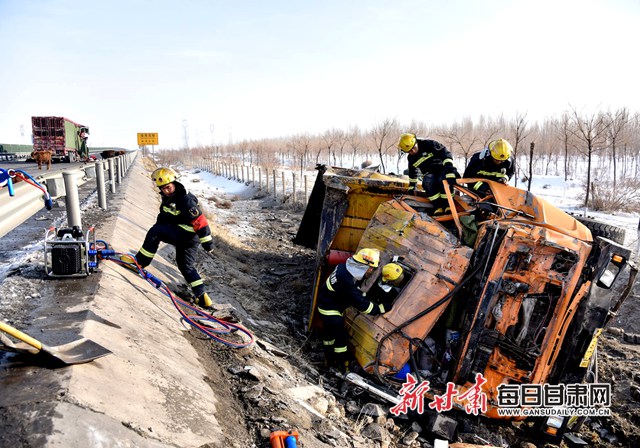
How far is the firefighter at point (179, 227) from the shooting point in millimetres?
4789

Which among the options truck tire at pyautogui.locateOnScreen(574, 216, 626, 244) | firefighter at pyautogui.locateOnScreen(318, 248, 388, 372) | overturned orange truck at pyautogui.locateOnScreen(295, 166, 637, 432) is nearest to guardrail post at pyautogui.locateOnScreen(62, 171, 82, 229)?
firefighter at pyautogui.locateOnScreen(318, 248, 388, 372)

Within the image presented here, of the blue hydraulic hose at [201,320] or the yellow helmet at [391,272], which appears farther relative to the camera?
the yellow helmet at [391,272]

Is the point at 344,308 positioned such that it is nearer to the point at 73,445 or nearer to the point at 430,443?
the point at 430,443

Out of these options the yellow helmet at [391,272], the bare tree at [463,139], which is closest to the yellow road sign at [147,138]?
the bare tree at [463,139]

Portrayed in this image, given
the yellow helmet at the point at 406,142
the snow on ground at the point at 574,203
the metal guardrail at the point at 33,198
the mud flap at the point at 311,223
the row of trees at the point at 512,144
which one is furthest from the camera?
the row of trees at the point at 512,144

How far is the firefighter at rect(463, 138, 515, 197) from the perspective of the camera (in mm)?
5805

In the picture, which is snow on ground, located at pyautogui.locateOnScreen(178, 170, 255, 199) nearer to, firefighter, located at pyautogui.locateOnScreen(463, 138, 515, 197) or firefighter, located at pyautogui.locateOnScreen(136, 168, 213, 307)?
firefighter, located at pyautogui.locateOnScreen(136, 168, 213, 307)

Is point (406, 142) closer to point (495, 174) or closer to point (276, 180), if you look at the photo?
point (495, 174)

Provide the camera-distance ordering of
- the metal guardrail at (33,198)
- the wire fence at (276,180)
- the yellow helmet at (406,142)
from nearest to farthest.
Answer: the metal guardrail at (33,198), the yellow helmet at (406,142), the wire fence at (276,180)

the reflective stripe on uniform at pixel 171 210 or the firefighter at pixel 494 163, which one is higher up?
the firefighter at pixel 494 163

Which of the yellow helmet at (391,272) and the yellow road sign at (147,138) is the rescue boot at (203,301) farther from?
the yellow road sign at (147,138)

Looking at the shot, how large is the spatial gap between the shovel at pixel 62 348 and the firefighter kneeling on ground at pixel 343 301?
7.98 ft

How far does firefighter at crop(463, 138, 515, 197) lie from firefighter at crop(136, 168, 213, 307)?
339cm

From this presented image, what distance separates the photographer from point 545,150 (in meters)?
37.8
